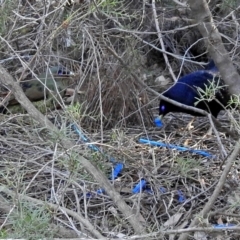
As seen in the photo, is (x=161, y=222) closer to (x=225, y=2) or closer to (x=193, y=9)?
(x=193, y=9)

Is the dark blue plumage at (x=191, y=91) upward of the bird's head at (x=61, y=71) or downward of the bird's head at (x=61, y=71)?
downward

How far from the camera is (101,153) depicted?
247 centimetres

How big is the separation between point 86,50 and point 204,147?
772 mm

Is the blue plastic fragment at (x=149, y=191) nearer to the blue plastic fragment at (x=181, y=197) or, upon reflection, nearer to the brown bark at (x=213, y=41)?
the blue plastic fragment at (x=181, y=197)

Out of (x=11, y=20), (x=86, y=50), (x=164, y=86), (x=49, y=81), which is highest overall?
(x=11, y=20)

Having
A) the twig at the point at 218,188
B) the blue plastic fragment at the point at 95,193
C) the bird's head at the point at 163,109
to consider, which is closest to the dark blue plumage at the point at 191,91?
the bird's head at the point at 163,109

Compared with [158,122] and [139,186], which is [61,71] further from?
[139,186]

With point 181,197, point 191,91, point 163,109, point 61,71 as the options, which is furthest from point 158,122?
point 181,197

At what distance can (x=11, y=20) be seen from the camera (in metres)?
2.72

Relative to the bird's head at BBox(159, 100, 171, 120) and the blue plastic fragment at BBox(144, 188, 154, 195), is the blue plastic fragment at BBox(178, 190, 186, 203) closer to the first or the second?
the blue plastic fragment at BBox(144, 188, 154, 195)

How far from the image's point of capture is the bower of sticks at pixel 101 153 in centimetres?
219

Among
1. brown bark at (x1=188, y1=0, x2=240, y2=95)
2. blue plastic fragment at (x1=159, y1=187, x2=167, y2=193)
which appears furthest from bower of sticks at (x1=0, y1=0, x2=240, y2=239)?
brown bark at (x1=188, y1=0, x2=240, y2=95)

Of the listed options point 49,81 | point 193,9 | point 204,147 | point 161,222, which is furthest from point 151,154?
point 49,81

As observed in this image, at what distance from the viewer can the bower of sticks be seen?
219cm
